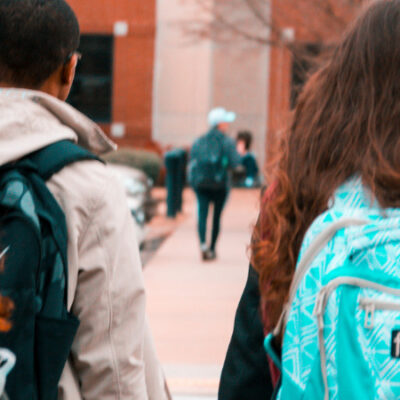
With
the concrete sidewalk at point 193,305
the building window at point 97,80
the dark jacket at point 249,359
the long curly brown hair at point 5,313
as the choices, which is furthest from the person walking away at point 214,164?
the building window at point 97,80

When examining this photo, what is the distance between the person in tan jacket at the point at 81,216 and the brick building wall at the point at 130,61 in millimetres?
25638

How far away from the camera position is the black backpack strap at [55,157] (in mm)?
2164

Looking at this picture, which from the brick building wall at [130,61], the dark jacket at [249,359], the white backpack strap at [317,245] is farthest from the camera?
the brick building wall at [130,61]

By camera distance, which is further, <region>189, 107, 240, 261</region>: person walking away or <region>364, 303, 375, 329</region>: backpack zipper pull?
<region>189, 107, 240, 261</region>: person walking away

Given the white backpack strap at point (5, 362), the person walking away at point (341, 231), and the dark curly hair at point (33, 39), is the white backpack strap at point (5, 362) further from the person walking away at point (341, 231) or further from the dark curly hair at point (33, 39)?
the dark curly hair at point (33, 39)

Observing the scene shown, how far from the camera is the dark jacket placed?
232cm

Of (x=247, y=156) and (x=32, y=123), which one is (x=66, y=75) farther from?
(x=247, y=156)

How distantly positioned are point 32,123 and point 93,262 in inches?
14.1

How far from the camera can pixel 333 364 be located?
6.22 feet

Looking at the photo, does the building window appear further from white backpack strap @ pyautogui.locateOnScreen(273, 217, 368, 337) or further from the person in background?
white backpack strap @ pyautogui.locateOnScreen(273, 217, 368, 337)

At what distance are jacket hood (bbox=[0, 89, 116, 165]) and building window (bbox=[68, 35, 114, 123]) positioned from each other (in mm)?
26812

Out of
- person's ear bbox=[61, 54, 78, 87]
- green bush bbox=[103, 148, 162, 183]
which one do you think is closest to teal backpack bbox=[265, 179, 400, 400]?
person's ear bbox=[61, 54, 78, 87]

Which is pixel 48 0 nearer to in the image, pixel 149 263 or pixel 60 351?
pixel 60 351

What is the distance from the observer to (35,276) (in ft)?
6.84
